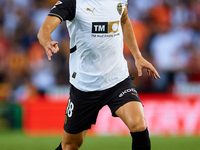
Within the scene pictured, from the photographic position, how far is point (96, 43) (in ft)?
16.1

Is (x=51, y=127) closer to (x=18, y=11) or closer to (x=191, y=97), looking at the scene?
(x=191, y=97)

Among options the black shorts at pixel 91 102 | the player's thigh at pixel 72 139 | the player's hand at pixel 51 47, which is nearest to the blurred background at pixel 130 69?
the player's thigh at pixel 72 139

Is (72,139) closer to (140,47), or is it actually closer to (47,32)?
(47,32)

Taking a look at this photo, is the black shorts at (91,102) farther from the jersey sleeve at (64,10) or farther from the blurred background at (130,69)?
the blurred background at (130,69)

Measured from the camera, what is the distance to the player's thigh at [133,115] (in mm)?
4680

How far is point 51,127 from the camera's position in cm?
1087

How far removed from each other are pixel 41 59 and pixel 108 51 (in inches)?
305

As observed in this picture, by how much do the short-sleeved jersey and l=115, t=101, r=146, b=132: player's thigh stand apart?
36cm

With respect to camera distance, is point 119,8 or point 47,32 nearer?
point 47,32

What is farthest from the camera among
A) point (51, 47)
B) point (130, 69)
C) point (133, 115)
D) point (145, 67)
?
point (130, 69)

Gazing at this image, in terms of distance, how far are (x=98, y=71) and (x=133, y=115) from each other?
2.29 feet

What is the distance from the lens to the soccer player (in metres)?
4.75

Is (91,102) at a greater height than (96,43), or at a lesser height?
lesser

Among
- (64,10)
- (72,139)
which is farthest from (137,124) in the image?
(64,10)
